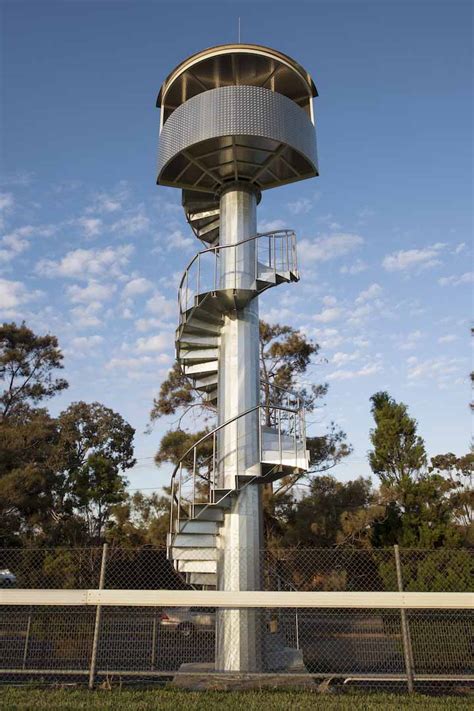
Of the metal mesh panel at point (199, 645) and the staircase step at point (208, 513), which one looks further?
the staircase step at point (208, 513)

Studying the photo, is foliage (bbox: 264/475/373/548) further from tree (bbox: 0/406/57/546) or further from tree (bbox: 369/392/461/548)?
tree (bbox: 0/406/57/546)

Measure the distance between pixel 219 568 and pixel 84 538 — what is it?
1500cm

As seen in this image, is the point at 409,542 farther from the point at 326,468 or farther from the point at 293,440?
the point at 293,440

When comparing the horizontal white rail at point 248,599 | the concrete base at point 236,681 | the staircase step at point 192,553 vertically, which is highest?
the staircase step at point 192,553

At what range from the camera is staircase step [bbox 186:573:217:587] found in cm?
883

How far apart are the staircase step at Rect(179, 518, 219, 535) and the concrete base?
88.0 inches

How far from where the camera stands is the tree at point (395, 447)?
53.6 ft

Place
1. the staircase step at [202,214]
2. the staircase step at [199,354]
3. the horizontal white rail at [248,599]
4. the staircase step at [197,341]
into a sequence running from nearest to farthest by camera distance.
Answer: the horizontal white rail at [248,599] → the staircase step at [197,341] → the staircase step at [199,354] → the staircase step at [202,214]

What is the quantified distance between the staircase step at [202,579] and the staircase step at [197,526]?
70cm

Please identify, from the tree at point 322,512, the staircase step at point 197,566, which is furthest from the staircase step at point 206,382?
the tree at point 322,512

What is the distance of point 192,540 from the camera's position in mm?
8758

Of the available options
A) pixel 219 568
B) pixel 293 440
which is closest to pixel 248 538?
pixel 219 568

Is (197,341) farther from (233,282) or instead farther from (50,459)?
(50,459)

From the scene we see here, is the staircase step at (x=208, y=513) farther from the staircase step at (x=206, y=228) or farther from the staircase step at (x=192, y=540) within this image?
the staircase step at (x=206, y=228)
